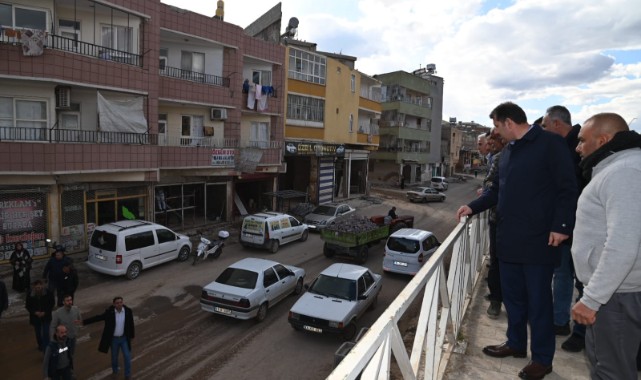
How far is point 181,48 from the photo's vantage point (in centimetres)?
2239

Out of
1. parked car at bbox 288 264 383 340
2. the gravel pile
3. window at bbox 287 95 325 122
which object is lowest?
parked car at bbox 288 264 383 340

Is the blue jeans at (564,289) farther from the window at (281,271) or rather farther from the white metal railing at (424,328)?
the window at (281,271)

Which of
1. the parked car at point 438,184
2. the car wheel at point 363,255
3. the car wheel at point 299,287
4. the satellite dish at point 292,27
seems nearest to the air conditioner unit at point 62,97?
the car wheel at point 299,287

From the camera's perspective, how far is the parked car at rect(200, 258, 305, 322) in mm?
A: 11281

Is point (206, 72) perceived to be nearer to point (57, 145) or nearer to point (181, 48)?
point (181, 48)

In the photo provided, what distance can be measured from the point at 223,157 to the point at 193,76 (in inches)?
180

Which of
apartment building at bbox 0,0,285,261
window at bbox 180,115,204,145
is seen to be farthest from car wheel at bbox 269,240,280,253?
window at bbox 180,115,204,145

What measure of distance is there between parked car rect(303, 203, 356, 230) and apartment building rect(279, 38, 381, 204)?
5819 millimetres

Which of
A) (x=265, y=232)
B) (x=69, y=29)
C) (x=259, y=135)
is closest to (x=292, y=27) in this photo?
(x=259, y=135)

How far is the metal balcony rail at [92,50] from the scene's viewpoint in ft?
50.6

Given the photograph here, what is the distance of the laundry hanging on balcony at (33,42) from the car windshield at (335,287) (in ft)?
40.4

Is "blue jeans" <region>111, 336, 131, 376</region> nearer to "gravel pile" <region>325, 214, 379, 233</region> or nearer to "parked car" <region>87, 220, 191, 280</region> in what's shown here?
"parked car" <region>87, 220, 191, 280</region>

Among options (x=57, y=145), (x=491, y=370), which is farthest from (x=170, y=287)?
(x=491, y=370)

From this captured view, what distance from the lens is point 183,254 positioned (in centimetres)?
1723
